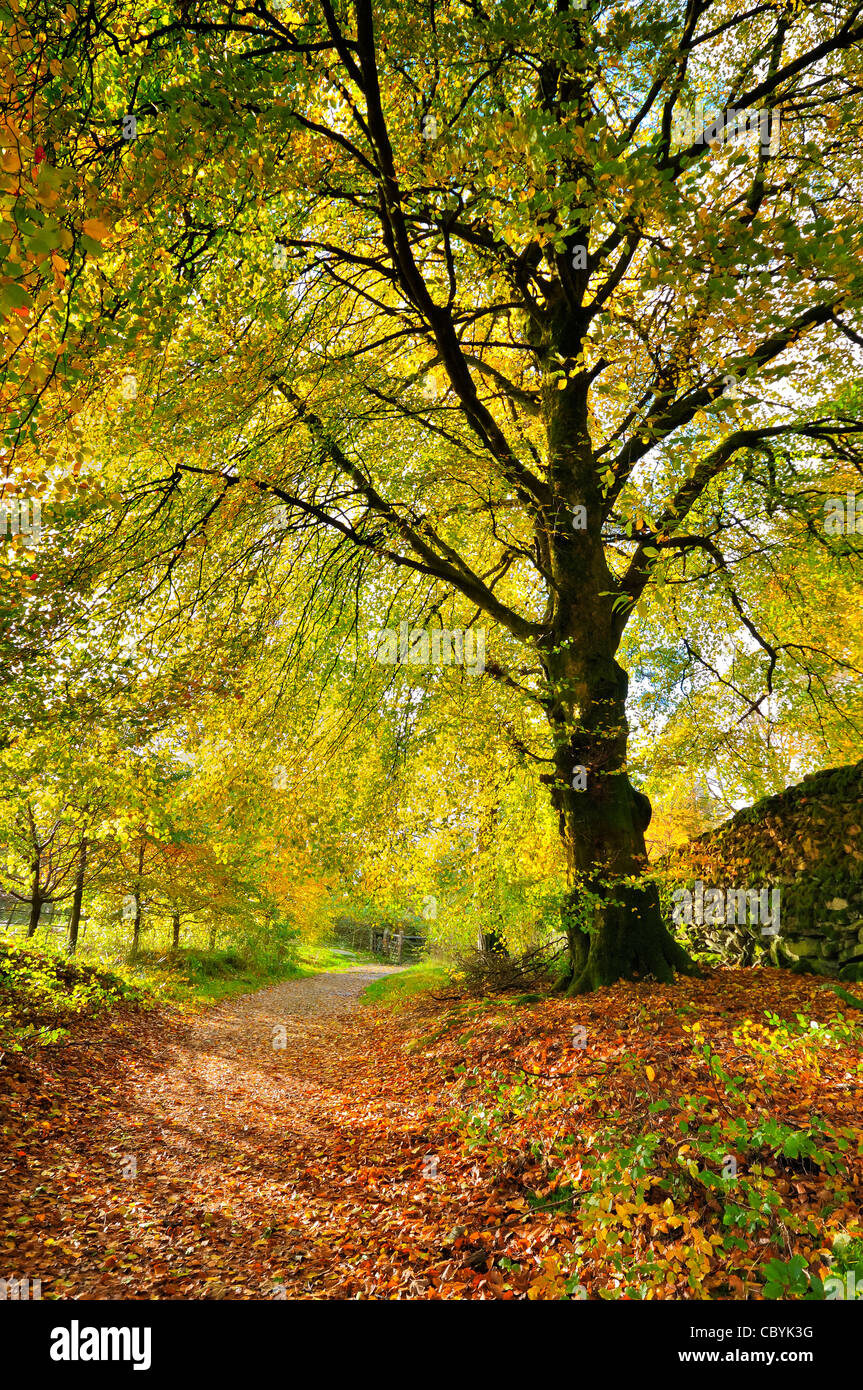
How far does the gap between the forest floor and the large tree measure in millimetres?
1893

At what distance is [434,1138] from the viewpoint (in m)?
5.32

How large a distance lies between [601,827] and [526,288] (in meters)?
5.94

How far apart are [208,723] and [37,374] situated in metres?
5.54

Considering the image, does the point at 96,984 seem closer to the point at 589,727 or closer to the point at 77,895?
the point at 77,895

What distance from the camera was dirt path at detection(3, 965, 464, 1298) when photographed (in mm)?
3725

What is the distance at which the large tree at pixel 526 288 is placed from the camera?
11.2 ft

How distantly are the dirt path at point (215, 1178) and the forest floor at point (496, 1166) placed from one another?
2cm

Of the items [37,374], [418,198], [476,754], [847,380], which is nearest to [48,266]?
[37,374]

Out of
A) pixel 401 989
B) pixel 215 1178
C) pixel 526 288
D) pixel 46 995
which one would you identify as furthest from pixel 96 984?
pixel 526 288

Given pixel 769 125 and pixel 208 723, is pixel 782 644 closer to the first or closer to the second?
pixel 769 125

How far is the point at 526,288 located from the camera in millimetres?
7004

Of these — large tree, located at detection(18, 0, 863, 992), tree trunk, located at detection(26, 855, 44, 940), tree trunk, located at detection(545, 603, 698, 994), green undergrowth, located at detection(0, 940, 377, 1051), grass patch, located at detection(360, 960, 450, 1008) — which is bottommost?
grass patch, located at detection(360, 960, 450, 1008)

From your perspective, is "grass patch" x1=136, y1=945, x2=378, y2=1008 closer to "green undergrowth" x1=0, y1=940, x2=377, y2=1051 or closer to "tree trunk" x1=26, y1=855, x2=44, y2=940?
"green undergrowth" x1=0, y1=940, x2=377, y2=1051

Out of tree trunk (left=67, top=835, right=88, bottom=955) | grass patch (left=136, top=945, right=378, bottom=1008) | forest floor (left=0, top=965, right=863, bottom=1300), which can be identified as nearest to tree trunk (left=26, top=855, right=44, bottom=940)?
tree trunk (left=67, top=835, right=88, bottom=955)
